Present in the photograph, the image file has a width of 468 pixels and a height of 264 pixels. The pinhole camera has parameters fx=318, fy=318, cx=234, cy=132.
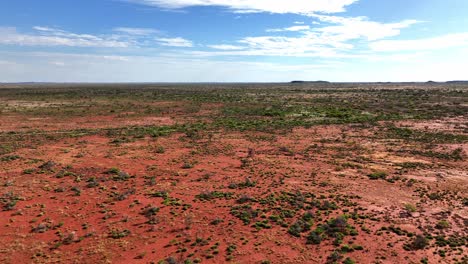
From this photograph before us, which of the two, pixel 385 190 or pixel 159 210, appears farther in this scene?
pixel 385 190

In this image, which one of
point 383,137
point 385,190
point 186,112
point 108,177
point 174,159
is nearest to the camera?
point 385,190

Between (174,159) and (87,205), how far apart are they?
1172cm

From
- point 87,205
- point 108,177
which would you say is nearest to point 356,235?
point 87,205

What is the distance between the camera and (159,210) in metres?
20.2

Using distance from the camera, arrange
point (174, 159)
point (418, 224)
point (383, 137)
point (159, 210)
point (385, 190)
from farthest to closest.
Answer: point (383, 137) < point (174, 159) < point (385, 190) < point (159, 210) < point (418, 224)

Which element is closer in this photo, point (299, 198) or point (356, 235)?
point (356, 235)

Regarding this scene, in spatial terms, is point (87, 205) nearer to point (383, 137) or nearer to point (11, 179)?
point (11, 179)

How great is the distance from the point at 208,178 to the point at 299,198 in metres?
7.99

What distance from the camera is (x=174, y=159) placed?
31.5m

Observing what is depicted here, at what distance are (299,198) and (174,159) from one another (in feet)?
46.9

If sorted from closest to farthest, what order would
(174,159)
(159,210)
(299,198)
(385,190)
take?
(159,210)
(299,198)
(385,190)
(174,159)

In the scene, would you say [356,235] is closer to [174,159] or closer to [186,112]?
[174,159]

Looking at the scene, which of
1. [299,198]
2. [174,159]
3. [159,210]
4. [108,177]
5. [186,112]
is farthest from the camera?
[186,112]

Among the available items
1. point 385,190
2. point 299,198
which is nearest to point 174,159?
point 299,198
